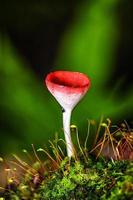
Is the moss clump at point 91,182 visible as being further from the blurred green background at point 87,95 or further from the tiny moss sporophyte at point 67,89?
the blurred green background at point 87,95

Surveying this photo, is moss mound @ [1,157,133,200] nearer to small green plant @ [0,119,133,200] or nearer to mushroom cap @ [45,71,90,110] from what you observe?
small green plant @ [0,119,133,200]

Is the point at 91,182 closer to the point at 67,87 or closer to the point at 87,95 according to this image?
the point at 67,87

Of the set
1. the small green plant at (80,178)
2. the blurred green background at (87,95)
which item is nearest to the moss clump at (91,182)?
the small green plant at (80,178)

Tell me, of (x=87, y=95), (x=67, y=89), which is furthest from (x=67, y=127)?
(x=87, y=95)

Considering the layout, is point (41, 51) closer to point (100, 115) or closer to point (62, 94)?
point (100, 115)

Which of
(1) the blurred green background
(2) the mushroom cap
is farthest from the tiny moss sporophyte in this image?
Answer: (1) the blurred green background

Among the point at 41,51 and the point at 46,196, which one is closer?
the point at 46,196

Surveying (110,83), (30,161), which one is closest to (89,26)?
(110,83)

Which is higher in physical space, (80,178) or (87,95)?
(87,95)

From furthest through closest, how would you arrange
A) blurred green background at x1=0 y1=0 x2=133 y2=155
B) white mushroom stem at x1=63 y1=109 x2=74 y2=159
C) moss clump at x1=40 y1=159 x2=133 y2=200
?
blurred green background at x1=0 y1=0 x2=133 y2=155 < white mushroom stem at x1=63 y1=109 x2=74 y2=159 < moss clump at x1=40 y1=159 x2=133 y2=200
